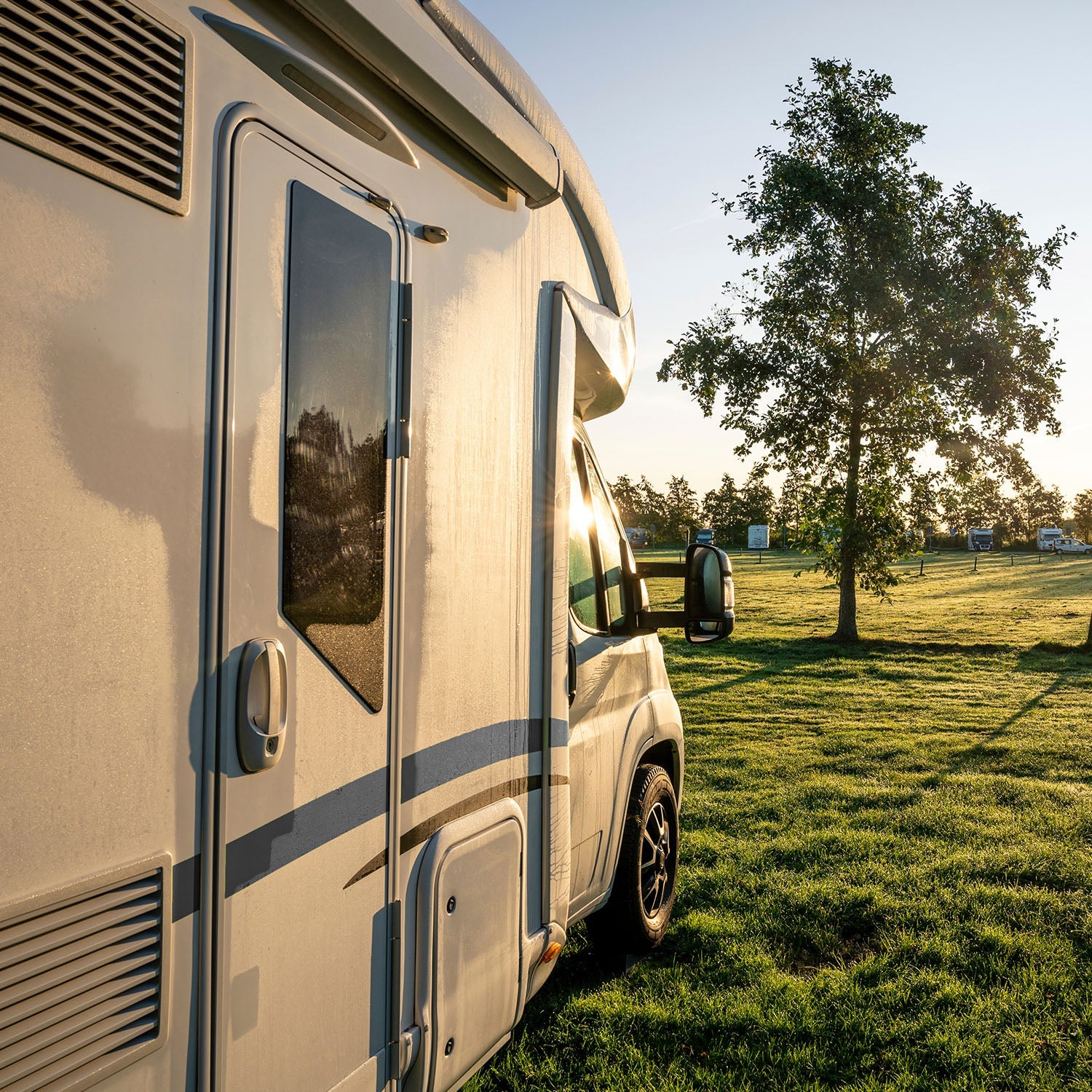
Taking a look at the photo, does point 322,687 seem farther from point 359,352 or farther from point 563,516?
point 563,516

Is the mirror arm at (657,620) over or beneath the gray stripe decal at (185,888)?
over

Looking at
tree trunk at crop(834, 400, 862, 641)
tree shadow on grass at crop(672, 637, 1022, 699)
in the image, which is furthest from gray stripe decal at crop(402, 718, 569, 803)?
tree trunk at crop(834, 400, 862, 641)

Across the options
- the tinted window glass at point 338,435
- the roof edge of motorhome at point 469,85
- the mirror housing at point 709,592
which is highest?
the roof edge of motorhome at point 469,85

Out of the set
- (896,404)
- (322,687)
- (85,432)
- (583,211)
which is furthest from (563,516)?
(896,404)

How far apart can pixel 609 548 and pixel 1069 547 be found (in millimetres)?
72616

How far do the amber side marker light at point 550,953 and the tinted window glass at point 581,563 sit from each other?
1.05 metres

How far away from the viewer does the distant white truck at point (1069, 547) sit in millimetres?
65188

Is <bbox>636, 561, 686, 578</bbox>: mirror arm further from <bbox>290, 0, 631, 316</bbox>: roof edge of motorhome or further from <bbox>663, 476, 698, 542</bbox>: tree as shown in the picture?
<bbox>663, 476, 698, 542</bbox>: tree

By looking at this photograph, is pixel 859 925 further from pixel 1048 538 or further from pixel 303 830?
pixel 1048 538

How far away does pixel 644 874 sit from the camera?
3971 mm

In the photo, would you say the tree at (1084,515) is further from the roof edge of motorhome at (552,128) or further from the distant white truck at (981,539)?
the roof edge of motorhome at (552,128)

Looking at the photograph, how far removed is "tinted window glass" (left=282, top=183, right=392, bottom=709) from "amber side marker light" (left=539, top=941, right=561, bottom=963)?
1142 mm

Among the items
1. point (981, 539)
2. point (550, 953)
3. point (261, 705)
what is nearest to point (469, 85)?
point (261, 705)

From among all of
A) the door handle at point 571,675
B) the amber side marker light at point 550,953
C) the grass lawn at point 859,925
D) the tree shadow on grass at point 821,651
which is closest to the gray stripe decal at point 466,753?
the door handle at point 571,675
